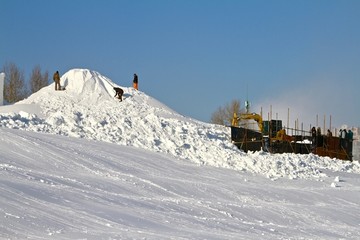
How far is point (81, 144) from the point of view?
1766 cm

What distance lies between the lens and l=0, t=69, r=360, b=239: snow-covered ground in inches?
397

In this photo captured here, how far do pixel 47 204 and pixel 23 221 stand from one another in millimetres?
1265

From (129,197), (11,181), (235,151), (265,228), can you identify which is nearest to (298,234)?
(265,228)

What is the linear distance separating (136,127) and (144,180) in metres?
6.90

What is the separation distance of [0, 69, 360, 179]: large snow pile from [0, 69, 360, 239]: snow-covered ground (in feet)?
0.17

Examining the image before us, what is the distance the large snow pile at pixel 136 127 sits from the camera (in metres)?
19.3

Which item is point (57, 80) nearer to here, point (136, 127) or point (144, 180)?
point (136, 127)

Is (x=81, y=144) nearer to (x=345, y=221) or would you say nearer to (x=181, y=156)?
(x=181, y=156)

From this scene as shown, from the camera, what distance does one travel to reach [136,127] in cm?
2139

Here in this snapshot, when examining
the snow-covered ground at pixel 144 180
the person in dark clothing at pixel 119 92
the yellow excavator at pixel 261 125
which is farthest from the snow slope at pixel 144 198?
the yellow excavator at pixel 261 125

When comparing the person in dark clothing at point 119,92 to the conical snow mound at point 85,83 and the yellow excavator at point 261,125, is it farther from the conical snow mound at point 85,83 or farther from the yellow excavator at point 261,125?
the yellow excavator at point 261,125

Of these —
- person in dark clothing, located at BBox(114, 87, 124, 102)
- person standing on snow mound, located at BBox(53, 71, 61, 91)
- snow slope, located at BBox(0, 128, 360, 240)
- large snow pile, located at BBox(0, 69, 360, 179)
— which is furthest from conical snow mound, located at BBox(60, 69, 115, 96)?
snow slope, located at BBox(0, 128, 360, 240)

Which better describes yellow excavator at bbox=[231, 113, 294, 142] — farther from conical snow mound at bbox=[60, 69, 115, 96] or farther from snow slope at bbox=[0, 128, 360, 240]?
snow slope at bbox=[0, 128, 360, 240]

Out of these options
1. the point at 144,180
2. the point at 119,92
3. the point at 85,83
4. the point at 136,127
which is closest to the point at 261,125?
the point at 119,92
